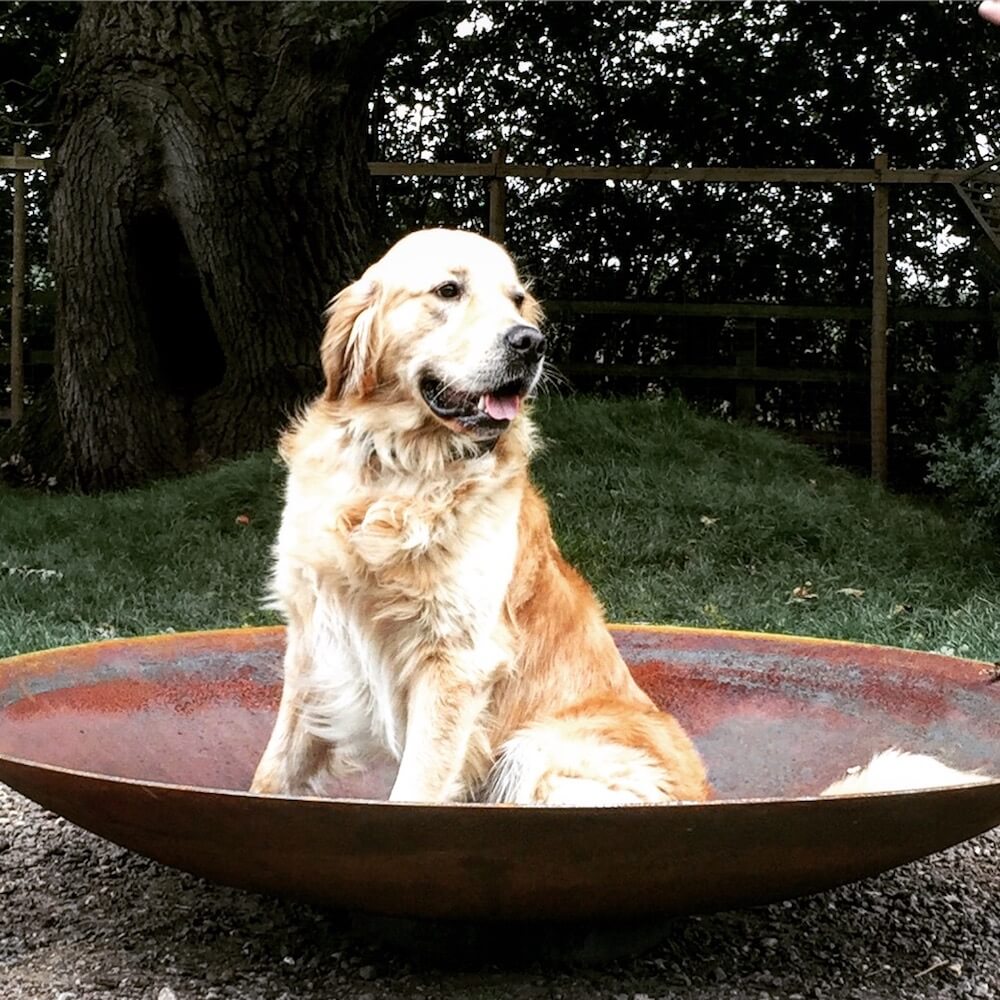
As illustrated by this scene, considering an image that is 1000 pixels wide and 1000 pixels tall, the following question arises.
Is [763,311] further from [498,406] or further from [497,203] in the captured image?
[498,406]

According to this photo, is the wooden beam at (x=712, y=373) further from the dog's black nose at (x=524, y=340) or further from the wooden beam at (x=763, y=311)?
the dog's black nose at (x=524, y=340)

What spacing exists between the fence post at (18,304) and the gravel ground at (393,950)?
7.43 meters

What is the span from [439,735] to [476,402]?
26.4 inches

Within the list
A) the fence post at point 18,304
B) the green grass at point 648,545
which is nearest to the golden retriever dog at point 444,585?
the green grass at point 648,545

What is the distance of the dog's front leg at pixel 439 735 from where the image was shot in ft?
8.71

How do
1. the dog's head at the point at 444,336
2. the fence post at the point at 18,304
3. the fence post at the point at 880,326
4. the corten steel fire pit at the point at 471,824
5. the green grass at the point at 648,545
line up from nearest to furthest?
1. the corten steel fire pit at the point at 471,824
2. the dog's head at the point at 444,336
3. the green grass at the point at 648,545
4. the fence post at the point at 880,326
5. the fence post at the point at 18,304

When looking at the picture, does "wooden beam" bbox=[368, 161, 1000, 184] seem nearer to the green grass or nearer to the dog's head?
the green grass

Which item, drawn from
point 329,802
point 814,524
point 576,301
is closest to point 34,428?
point 576,301

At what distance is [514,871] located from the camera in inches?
83.4

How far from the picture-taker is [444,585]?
8.86 ft

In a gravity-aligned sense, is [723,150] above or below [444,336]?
above

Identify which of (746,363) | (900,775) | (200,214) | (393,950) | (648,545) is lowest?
(648,545)

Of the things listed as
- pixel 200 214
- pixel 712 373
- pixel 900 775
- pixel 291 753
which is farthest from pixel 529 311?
pixel 712 373

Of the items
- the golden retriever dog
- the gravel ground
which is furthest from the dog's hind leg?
the gravel ground
